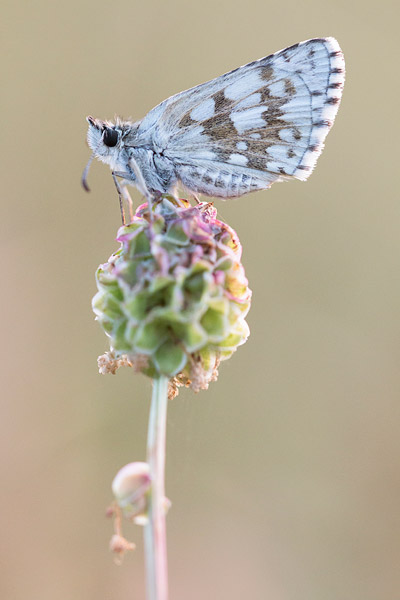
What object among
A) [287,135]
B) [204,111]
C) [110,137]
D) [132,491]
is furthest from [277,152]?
[132,491]

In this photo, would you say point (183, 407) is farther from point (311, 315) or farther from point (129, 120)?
point (129, 120)

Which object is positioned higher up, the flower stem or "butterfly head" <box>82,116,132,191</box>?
"butterfly head" <box>82,116,132,191</box>

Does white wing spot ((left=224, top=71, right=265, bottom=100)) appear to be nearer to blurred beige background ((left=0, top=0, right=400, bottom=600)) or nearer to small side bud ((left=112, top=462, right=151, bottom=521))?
small side bud ((left=112, top=462, right=151, bottom=521))

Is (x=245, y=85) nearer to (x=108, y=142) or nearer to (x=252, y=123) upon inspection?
(x=252, y=123)

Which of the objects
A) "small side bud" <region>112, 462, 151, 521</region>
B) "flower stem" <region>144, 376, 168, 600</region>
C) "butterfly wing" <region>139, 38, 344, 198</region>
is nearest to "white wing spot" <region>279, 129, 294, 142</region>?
"butterfly wing" <region>139, 38, 344, 198</region>

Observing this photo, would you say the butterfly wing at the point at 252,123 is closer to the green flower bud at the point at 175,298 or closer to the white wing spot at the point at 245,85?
the white wing spot at the point at 245,85

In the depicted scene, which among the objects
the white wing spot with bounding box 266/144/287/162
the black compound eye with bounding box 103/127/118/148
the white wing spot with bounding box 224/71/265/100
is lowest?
the white wing spot with bounding box 266/144/287/162

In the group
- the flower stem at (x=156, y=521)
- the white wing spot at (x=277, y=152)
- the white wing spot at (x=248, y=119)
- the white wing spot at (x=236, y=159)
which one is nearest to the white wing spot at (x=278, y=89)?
the white wing spot at (x=248, y=119)
